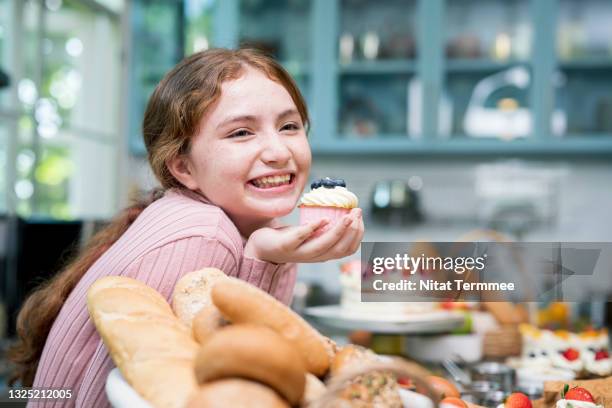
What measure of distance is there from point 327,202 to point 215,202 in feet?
0.42

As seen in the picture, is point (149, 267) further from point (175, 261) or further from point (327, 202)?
point (327, 202)

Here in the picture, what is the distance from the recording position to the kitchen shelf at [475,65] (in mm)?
3225

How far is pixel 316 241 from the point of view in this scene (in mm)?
643

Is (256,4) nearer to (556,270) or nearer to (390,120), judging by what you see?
(390,120)

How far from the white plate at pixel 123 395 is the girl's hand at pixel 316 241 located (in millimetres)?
203

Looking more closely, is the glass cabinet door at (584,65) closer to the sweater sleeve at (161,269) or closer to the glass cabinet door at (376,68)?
the glass cabinet door at (376,68)

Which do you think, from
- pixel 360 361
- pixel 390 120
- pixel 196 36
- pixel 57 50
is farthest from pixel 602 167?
pixel 360 361

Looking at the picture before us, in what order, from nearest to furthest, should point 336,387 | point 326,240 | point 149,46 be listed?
1. point 336,387
2. point 326,240
3. point 149,46

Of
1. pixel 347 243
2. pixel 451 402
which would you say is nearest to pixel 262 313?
pixel 347 243

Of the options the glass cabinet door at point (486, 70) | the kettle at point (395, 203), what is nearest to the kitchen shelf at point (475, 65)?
the glass cabinet door at point (486, 70)

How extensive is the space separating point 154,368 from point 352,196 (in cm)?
27

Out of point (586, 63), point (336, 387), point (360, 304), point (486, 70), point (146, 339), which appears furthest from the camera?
point (486, 70)

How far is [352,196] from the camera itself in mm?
685

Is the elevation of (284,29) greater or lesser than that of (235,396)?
greater
